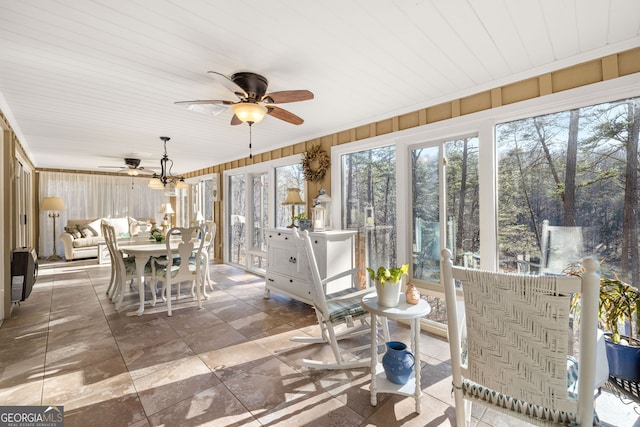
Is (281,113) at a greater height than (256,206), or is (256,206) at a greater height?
(281,113)

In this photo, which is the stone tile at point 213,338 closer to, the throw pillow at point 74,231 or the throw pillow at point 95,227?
the throw pillow at point 74,231

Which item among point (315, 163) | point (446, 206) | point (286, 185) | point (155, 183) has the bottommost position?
point (446, 206)

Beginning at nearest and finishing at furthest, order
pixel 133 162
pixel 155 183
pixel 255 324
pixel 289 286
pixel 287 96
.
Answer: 1. pixel 287 96
2. pixel 255 324
3. pixel 289 286
4. pixel 155 183
5. pixel 133 162

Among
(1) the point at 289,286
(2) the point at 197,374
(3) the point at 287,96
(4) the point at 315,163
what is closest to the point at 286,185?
(4) the point at 315,163

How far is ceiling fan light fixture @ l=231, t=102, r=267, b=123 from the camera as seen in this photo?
2260mm

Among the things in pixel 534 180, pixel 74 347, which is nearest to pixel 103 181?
pixel 74 347

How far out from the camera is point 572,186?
2.36 metres

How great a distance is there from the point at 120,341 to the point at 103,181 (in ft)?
25.2

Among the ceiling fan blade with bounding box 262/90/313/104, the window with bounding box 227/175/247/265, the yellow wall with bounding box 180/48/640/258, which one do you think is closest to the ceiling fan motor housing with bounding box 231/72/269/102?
the ceiling fan blade with bounding box 262/90/313/104

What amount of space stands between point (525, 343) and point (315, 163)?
3568 millimetres

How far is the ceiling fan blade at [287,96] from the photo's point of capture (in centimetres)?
225

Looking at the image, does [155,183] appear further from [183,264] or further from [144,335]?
[144,335]

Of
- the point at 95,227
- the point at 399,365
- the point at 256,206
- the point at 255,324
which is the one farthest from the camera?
the point at 95,227

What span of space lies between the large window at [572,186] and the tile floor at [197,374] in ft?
3.42
